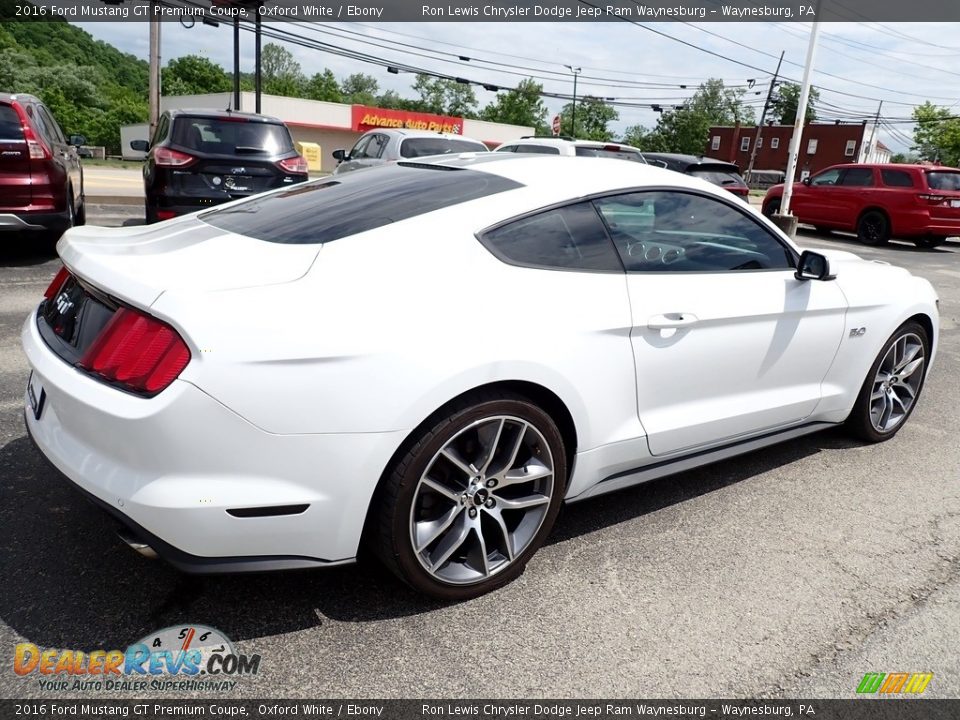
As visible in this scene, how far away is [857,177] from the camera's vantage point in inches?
664

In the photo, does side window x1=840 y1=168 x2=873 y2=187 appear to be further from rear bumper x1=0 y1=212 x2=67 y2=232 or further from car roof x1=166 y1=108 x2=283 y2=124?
rear bumper x1=0 y1=212 x2=67 y2=232

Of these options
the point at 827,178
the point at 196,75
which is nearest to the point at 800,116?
the point at 827,178

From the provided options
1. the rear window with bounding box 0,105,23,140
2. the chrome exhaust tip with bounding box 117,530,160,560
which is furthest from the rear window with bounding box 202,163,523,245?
the rear window with bounding box 0,105,23,140

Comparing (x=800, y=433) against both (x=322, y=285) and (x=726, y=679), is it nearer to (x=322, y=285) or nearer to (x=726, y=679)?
(x=726, y=679)

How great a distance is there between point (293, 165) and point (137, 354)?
23.9 ft

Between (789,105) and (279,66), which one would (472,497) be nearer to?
(789,105)

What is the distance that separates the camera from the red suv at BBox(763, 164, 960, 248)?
50.7ft

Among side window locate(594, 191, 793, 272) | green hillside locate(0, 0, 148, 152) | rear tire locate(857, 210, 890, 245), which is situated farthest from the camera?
green hillside locate(0, 0, 148, 152)

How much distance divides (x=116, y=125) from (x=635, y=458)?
3187 inches

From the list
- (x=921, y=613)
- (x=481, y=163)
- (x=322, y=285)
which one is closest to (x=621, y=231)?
(x=481, y=163)

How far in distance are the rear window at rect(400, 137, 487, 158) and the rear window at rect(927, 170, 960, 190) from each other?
1007 centimetres

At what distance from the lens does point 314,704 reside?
6.82ft

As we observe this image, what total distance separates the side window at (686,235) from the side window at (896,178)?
578 inches

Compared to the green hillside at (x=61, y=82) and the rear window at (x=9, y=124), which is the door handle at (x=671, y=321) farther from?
the green hillside at (x=61, y=82)
